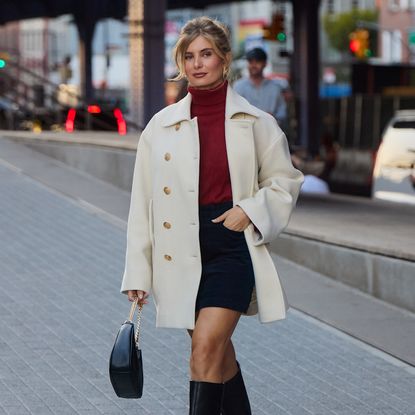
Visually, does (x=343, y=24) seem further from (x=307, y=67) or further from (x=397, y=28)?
(x=307, y=67)

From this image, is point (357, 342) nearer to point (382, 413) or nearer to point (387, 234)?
point (382, 413)

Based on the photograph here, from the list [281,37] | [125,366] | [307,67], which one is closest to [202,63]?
[125,366]

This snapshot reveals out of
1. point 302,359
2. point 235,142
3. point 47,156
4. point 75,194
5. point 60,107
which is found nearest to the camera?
point 235,142

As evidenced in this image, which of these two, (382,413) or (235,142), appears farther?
(382,413)

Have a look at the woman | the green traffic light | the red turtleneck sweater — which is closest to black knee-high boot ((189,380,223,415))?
the woman

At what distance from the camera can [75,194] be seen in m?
15.7

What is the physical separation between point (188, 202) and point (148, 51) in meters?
29.9

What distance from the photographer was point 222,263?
548 centimetres

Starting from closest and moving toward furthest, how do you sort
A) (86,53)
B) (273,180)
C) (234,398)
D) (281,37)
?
(273,180) < (234,398) < (281,37) < (86,53)

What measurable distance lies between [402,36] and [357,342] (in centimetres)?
10391

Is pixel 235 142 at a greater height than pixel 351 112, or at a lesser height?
greater

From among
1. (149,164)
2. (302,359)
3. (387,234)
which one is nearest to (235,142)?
(149,164)

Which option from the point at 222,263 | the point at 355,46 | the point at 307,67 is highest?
the point at 222,263

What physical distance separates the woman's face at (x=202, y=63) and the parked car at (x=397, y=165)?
9.93m
